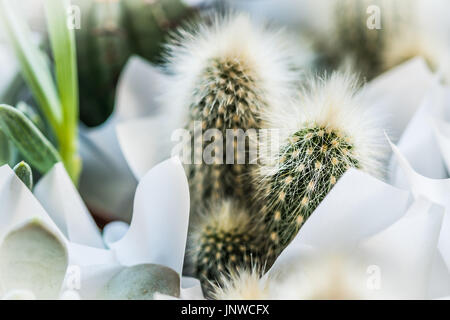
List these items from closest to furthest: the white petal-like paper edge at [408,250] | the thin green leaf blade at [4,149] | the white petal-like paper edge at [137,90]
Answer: the white petal-like paper edge at [408,250] < the thin green leaf blade at [4,149] < the white petal-like paper edge at [137,90]

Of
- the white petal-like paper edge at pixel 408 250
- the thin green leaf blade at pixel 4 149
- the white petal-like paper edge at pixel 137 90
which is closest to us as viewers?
the white petal-like paper edge at pixel 408 250

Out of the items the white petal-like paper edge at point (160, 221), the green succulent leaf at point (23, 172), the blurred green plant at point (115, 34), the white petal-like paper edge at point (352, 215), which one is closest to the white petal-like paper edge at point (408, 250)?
the white petal-like paper edge at point (352, 215)

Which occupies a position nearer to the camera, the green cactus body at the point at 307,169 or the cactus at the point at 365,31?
the green cactus body at the point at 307,169

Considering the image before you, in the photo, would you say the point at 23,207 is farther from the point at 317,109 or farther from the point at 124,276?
the point at 317,109

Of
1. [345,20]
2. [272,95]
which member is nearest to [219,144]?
[272,95]

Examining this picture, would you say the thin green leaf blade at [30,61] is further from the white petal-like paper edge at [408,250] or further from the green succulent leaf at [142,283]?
the white petal-like paper edge at [408,250]

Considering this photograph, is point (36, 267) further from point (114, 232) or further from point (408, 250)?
point (408, 250)

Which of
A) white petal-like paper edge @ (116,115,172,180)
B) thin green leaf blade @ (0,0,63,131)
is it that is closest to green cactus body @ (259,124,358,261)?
white petal-like paper edge @ (116,115,172,180)
